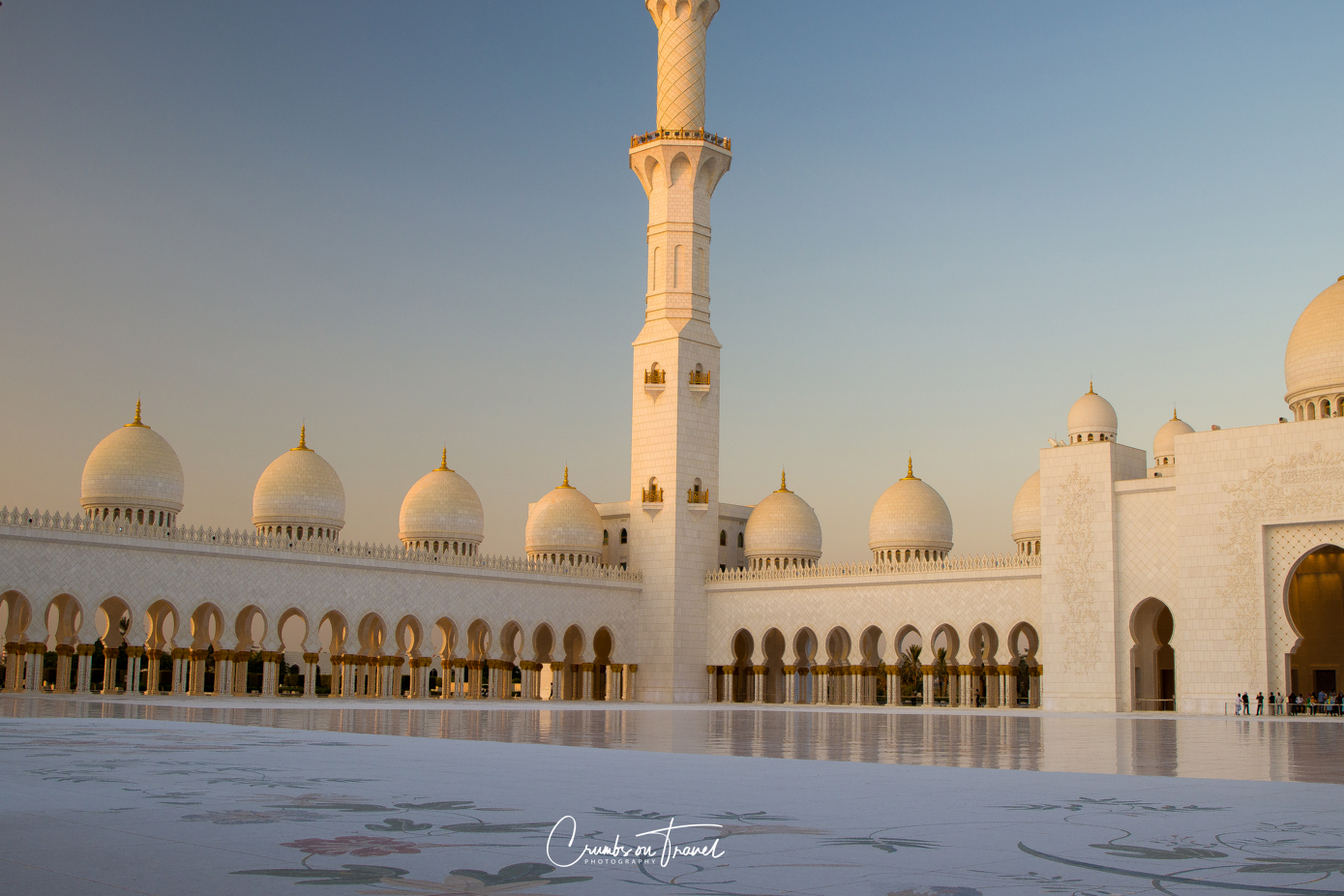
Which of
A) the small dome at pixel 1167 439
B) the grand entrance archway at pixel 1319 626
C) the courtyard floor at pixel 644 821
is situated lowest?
the courtyard floor at pixel 644 821

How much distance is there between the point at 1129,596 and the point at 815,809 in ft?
86.5

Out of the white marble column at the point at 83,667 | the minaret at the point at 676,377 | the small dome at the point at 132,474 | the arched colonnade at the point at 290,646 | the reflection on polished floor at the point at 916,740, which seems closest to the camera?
the reflection on polished floor at the point at 916,740

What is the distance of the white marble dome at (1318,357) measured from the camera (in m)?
28.2

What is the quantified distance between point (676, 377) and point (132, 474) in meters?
14.0

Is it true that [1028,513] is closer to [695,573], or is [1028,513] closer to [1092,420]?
[1092,420]

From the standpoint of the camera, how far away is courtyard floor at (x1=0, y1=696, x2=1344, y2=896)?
139 inches

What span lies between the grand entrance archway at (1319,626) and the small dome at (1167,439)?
213 inches

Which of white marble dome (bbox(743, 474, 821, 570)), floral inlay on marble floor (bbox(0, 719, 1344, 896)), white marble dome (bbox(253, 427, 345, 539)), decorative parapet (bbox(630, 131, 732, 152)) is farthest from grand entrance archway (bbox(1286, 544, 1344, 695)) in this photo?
floral inlay on marble floor (bbox(0, 719, 1344, 896))

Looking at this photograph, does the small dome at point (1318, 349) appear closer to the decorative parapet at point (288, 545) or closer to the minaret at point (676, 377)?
the minaret at point (676, 377)

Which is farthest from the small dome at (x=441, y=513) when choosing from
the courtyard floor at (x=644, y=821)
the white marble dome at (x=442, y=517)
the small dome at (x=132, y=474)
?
the courtyard floor at (x=644, y=821)

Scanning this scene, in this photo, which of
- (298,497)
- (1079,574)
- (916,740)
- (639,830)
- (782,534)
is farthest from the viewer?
(782,534)

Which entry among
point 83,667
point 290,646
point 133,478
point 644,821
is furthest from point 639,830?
point 290,646

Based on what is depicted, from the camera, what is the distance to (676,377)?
37.1m

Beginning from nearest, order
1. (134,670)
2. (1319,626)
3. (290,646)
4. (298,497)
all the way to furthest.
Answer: (134,670), (1319,626), (298,497), (290,646)
